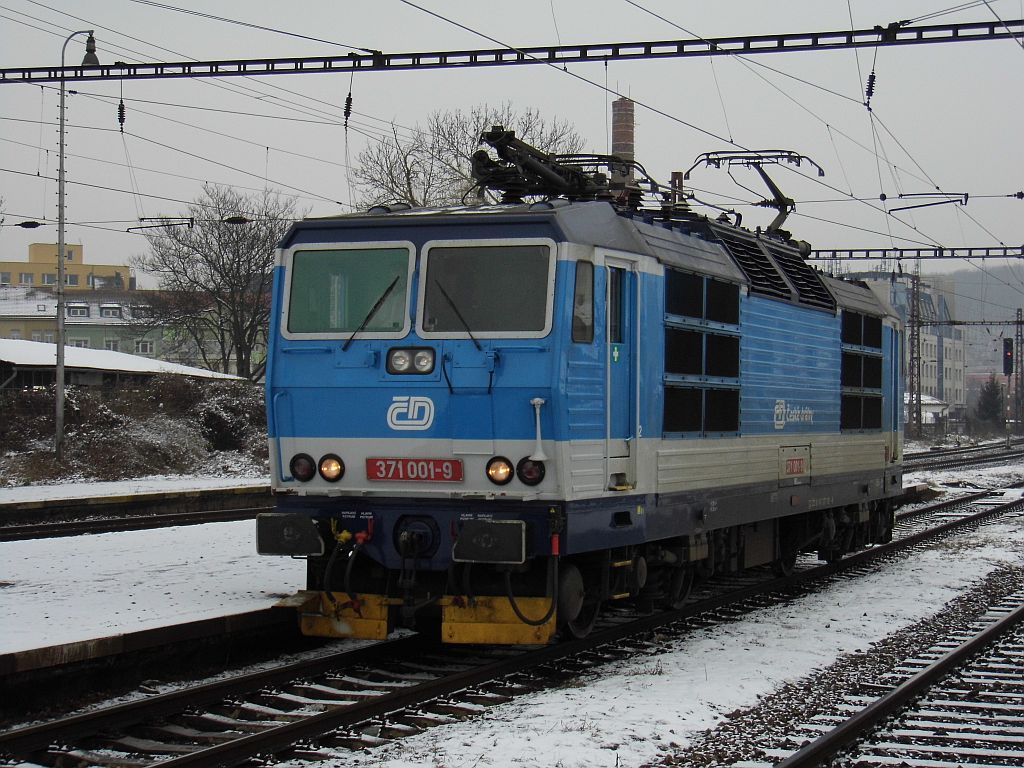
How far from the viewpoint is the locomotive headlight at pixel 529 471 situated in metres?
8.73

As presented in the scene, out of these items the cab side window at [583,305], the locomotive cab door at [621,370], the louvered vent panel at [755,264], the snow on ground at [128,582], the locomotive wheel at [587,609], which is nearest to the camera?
the cab side window at [583,305]

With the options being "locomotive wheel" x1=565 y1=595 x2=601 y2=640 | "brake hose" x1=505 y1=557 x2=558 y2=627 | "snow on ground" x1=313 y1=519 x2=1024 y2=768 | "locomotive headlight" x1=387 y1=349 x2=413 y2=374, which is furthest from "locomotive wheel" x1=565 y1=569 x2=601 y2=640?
"locomotive headlight" x1=387 y1=349 x2=413 y2=374

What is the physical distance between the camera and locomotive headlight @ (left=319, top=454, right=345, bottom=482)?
9258mm

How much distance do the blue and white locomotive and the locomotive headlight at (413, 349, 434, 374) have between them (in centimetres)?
3

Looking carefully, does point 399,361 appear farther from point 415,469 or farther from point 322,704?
point 322,704

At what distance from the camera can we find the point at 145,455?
32719 mm

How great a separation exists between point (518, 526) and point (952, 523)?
14.0m

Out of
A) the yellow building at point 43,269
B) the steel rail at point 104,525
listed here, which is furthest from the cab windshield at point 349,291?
the yellow building at point 43,269

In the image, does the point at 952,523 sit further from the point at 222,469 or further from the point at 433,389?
the point at 222,469

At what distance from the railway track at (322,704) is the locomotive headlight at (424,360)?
219cm

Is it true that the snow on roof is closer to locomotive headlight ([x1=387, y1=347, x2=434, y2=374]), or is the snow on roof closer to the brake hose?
locomotive headlight ([x1=387, y1=347, x2=434, y2=374])

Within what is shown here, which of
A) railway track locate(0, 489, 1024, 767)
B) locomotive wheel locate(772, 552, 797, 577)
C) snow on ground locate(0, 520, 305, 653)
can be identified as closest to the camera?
railway track locate(0, 489, 1024, 767)

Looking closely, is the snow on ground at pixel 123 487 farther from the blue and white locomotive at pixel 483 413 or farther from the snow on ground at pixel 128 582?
the blue and white locomotive at pixel 483 413

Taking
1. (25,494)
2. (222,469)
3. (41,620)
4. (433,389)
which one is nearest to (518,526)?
(433,389)
